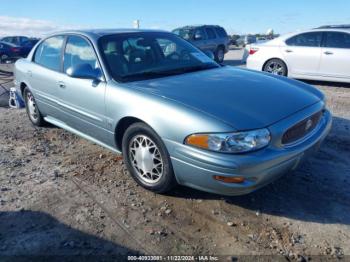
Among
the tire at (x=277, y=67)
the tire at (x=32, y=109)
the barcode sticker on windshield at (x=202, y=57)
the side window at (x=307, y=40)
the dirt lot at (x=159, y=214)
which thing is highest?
the side window at (x=307, y=40)

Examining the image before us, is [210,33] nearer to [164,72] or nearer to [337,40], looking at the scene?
[337,40]

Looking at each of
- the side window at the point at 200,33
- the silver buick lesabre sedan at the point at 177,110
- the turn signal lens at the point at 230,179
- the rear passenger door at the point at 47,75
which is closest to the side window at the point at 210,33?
the side window at the point at 200,33

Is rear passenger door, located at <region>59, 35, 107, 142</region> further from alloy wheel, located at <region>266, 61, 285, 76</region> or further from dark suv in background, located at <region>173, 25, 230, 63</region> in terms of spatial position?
dark suv in background, located at <region>173, 25, 230, 63</region>

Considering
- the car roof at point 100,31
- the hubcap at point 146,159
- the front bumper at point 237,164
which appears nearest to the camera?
the front bumper at point 237,164

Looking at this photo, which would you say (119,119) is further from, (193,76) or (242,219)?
(242,219)

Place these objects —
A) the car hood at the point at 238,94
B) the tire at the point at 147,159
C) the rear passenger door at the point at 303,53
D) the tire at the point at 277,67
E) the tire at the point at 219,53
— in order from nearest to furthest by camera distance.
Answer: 1. the car hood at the point at 238,94
2. the tire at the point at 147,159
3. the rear passenger door at the point at 303,53
4. the tire at the point at 277,67
5. the tire at the point at 219,53

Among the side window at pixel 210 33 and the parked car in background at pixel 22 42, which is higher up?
the side window at pixel 210 33

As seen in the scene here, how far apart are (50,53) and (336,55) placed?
643 cm

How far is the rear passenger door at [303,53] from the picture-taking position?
8.51m

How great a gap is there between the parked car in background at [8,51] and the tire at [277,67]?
16.9 meters

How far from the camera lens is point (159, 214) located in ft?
10.6

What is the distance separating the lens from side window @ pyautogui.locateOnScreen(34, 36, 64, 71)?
4.71 metres

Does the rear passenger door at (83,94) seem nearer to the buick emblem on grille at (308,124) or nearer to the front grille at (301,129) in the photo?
the front grille at (301,129)

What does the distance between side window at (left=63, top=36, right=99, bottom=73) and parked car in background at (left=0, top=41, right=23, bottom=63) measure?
18.7 meters
